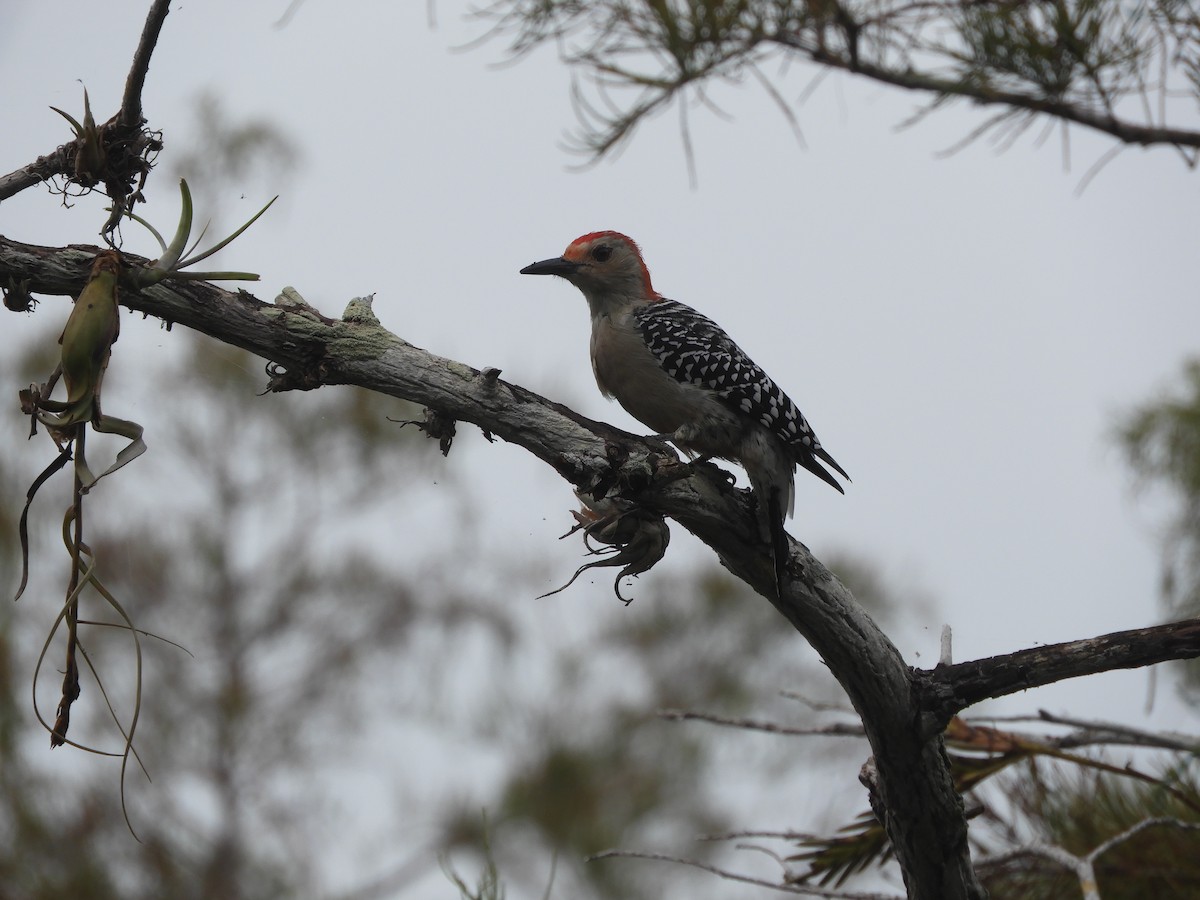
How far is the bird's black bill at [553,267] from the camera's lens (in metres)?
4.18

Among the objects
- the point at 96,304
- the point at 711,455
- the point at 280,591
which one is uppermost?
the point at 280,591

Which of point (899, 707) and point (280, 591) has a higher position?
point (280, 591)

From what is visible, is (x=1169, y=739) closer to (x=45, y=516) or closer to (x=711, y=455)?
(x=711, y=455)

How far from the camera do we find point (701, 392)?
3412 mm

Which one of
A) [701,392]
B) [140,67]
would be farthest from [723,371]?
[140,67]

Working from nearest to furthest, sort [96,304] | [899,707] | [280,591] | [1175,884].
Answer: [96,304], [899,707], [1175,884], [280,591]

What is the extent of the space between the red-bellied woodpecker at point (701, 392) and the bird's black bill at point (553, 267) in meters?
0.21

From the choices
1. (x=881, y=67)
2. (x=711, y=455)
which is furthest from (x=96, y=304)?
(x=881, y=67)

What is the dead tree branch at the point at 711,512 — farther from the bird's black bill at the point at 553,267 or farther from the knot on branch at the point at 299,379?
the bird's black bill at the point at 553,267

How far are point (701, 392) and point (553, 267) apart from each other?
3.39 ft

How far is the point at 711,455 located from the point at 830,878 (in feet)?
4.04

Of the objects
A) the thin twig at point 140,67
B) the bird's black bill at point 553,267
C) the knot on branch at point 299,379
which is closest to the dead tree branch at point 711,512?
the knot on branch at point 299,379

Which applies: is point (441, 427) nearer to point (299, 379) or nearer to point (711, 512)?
point (299, 379)

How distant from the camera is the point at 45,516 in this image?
31.5 ft
